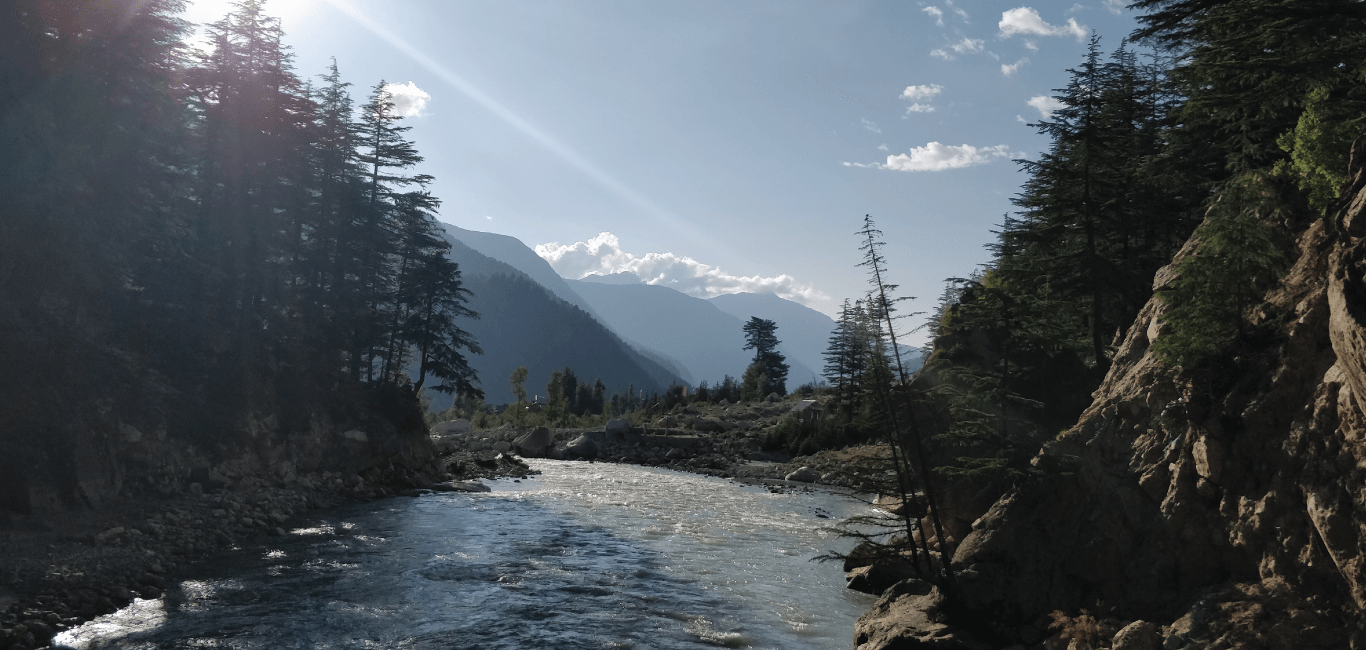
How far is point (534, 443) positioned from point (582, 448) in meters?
4.09

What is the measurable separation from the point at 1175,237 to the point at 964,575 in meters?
21.5

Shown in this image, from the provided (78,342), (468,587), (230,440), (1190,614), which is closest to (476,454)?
(230,440)

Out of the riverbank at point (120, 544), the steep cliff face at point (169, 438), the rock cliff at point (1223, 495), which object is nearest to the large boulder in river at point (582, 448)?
the steep cliff face at point (169, 438)

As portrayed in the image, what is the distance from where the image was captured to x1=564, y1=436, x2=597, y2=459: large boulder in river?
187 ft

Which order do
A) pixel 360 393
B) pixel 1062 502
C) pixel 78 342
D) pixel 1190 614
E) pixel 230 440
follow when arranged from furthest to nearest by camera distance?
1. pixel 360 393
2. pixel 230 440
3. pixel 78 342
4. pixel 1062 502
5. pixel 1190 614

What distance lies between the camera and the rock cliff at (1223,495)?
8.54 m

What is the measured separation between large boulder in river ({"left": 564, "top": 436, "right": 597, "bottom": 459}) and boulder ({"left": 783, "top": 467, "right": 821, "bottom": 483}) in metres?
19.1

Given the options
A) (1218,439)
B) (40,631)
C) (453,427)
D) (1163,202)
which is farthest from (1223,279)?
(453,427)

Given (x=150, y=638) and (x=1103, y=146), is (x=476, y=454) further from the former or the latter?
(x=1103, y=146)

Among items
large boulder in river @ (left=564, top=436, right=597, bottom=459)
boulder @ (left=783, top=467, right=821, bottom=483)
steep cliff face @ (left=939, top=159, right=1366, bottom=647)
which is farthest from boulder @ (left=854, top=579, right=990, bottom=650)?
large boulder in river @ (left=564, top=436, right=597, bottom=459)

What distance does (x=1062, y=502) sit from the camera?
13094 millimetres

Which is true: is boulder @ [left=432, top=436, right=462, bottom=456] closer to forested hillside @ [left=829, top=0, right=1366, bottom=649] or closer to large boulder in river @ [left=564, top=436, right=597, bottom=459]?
large boulder in river @ [left=564, top=436, right=597, bottom=459]

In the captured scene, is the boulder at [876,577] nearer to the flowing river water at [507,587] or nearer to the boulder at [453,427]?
the flowing river water at [507,587]

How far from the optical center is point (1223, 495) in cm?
1066
